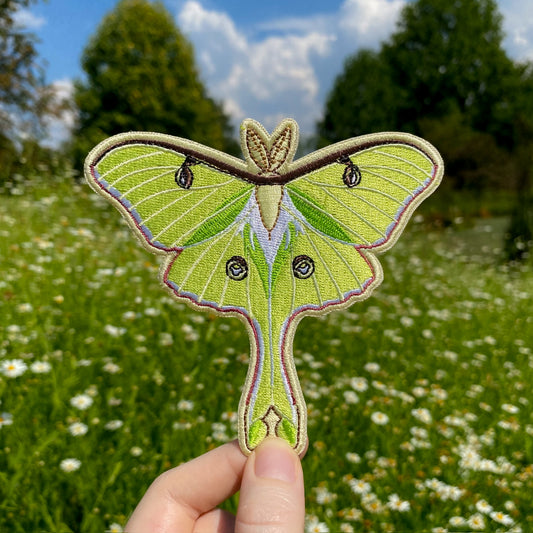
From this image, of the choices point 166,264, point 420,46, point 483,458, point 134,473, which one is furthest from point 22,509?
point 420,46

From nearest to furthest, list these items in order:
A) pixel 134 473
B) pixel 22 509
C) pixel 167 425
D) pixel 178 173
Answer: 1. pixel 178 173
2. pixel 22 509
3. pixel 134 473
4. pixel 167 425

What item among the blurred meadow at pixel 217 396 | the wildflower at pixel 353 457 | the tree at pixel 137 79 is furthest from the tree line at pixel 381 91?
the wildflower at pixel 353 457

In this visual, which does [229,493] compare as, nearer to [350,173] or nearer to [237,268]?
[237,268]

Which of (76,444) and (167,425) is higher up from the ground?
(167,425)

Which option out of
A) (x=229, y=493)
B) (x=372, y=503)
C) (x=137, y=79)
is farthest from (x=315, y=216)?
(x=137, y=79)

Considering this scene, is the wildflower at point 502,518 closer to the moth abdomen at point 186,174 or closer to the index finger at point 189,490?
the index finger at point 189,490

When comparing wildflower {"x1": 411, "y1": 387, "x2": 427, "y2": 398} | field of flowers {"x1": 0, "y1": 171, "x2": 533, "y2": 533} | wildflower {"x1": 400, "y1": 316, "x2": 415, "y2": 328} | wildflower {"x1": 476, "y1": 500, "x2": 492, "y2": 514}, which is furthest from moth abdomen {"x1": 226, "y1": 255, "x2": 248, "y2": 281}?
wildflower {"x1": 400, "y1": 316, "x2": 415, "y2": 328}

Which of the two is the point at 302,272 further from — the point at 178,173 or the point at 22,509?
the point at 22,509

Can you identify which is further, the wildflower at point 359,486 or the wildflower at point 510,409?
the wildflower at point 510,409
